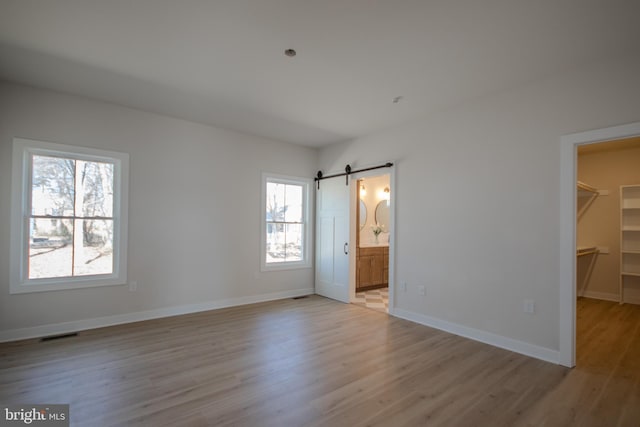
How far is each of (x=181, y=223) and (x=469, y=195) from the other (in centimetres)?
385

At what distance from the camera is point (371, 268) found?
626 cm

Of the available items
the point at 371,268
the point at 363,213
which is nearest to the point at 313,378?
the point at 371,268

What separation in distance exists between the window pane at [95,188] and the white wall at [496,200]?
3.85 meters

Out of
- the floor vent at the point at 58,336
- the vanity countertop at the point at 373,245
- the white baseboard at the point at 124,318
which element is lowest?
the floor vent at the point at 58,336

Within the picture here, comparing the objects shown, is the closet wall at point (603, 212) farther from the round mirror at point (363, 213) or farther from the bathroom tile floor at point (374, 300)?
the round mirror at point (363, 213)

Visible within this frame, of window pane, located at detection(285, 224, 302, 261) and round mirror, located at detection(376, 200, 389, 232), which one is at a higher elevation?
round mirror, located at detection(376, 200, 389, 232)

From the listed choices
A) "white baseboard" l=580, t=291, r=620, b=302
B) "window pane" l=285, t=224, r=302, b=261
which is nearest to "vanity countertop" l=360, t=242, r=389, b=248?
"window pane" l=285, t=224, r=302, b=261

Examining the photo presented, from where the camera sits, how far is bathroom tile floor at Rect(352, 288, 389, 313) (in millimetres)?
4980

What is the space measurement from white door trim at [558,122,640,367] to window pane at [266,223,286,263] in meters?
3.93

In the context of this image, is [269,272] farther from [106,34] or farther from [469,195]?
[106,34]

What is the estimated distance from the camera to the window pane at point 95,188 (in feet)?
12.5

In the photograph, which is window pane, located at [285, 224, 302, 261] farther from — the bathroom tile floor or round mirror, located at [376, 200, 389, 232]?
round mirror, located at [376, 200, 389, 232]

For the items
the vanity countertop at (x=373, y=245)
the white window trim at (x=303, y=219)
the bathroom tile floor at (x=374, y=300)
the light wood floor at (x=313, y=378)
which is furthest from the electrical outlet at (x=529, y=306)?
the white window trim at (x=303, y=219)

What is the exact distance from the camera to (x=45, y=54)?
2.81 meters
